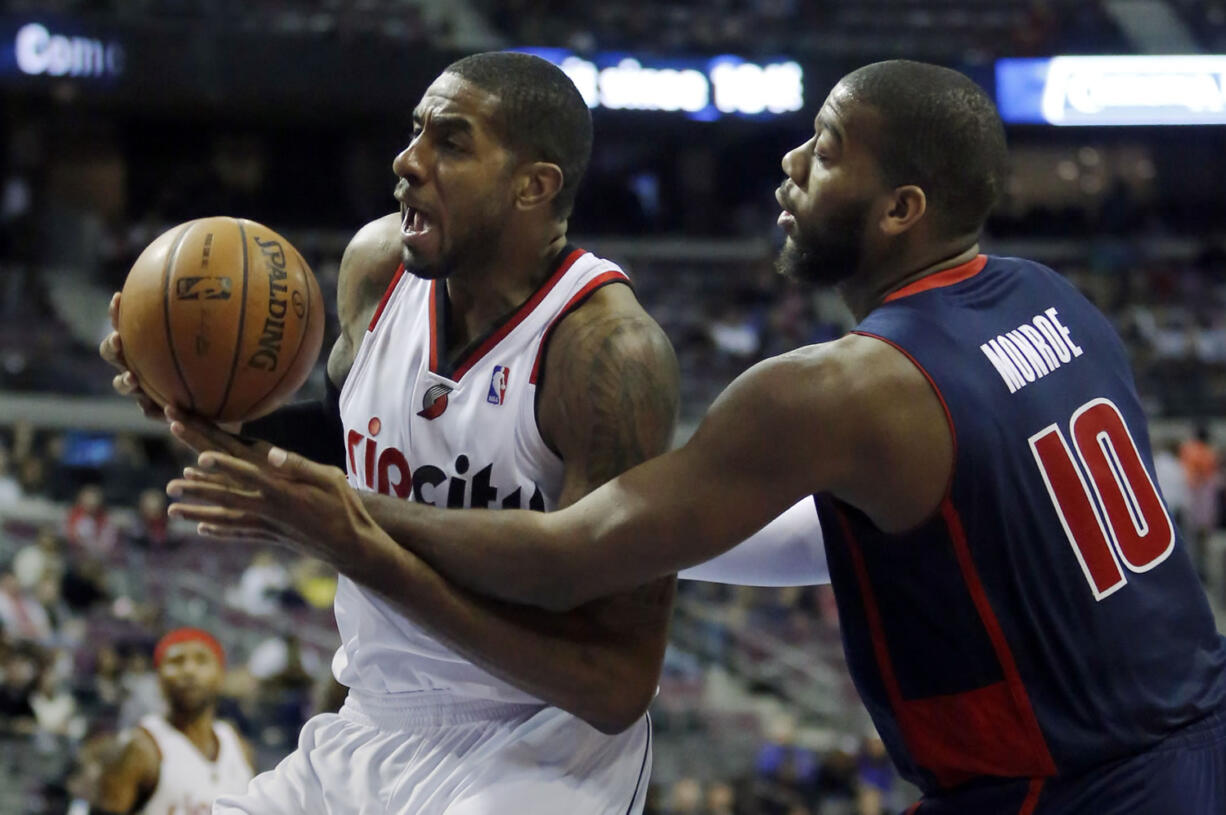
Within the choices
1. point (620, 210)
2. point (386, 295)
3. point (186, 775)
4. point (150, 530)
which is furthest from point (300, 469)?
point (620, 210)

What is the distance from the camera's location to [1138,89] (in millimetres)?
18078

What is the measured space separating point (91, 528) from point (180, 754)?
266 inches

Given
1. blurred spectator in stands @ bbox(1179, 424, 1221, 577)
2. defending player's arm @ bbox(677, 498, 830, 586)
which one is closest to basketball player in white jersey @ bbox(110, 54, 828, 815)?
defending player's arm @ bbox(677, 498, 830, 586)

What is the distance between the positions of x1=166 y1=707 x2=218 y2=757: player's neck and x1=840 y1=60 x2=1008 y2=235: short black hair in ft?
11.9

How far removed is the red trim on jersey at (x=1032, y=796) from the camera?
103 inches

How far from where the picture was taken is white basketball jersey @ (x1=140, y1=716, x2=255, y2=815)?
5277mm

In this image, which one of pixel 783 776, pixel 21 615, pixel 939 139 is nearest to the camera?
pixel 939 139

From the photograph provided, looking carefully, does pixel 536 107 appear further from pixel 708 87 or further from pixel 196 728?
pixel 708 87

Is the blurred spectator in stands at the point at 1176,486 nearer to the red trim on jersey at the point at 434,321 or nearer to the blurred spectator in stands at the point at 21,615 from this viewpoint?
the blurred spectator in stands at the point at 21,615

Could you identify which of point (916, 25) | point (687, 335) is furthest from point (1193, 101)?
point (687, 335)

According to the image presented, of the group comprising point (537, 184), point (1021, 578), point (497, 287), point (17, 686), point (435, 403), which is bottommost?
point (17, 686)

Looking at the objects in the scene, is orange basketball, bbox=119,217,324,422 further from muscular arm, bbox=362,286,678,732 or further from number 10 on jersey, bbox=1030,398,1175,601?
number 10 on jersey, bbox=1030,398,1175,601

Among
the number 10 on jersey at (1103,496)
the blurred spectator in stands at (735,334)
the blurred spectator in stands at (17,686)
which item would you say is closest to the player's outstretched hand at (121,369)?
the number 10 on jersey at (1103,496)

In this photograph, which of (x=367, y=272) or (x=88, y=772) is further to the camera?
(x=88, y=772)
